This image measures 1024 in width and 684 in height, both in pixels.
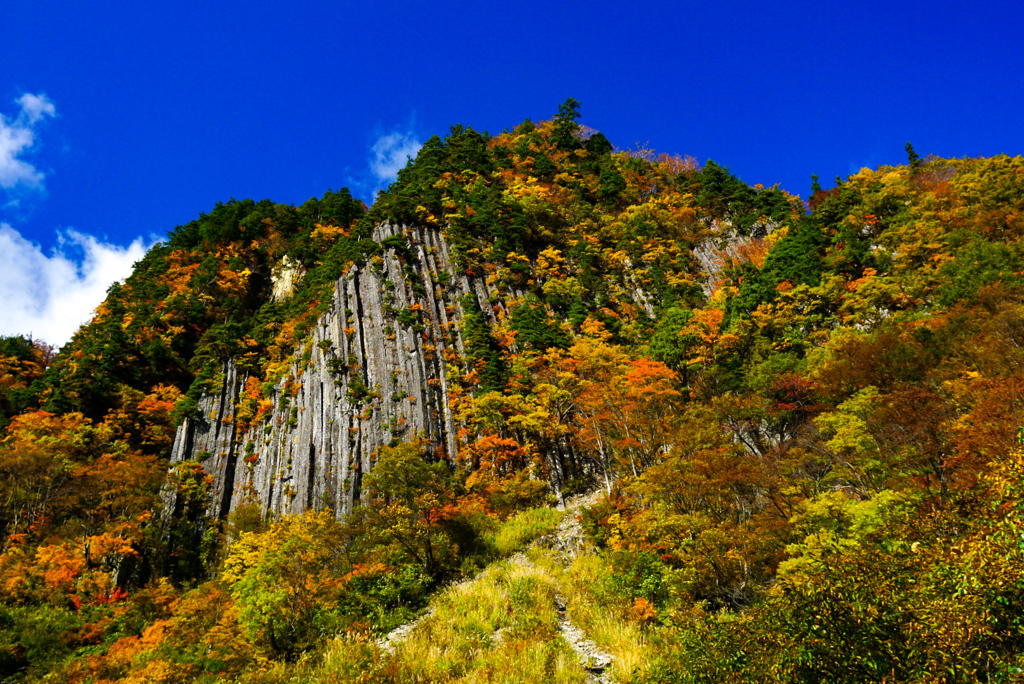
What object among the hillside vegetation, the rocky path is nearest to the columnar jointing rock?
the hillside vegetation

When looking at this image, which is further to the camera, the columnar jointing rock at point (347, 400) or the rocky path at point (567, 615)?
the columnar jointing rock at point (347, 400)

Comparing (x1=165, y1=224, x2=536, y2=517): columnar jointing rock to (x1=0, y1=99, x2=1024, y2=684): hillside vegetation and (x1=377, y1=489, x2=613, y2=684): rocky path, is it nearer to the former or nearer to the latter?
(x1=0, y1=99, x2=1024, y2=684): hillside vegetation

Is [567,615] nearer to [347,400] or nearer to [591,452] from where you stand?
[591,452]

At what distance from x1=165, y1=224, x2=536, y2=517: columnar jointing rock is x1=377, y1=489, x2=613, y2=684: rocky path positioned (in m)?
9.57

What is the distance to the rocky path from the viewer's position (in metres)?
10.9

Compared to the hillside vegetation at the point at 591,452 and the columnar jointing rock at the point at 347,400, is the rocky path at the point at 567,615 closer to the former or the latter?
the hillside vegetation at the point at 591,452

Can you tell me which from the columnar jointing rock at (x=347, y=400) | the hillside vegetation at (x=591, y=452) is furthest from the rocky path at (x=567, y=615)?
the columnar jointing rock at (x=347, y=400)

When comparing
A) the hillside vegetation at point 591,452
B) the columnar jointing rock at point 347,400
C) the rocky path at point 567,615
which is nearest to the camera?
the hillside vegetation at point 591,452

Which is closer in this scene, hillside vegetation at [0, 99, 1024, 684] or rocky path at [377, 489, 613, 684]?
hillside vegetation at [0, 99, 1024, 684]

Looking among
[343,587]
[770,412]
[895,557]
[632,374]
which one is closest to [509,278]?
[632,374]

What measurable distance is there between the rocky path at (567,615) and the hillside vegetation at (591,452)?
19.8 inches

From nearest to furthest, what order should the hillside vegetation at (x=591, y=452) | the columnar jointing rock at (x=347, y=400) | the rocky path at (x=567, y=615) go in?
the hillside vegetation at (x=591, y=452), the rocky path at (x=567, y=615), the columnar jointing rock at (x=347, y=400)

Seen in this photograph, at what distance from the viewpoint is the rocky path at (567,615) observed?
1091cm

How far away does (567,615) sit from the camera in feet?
46.2
